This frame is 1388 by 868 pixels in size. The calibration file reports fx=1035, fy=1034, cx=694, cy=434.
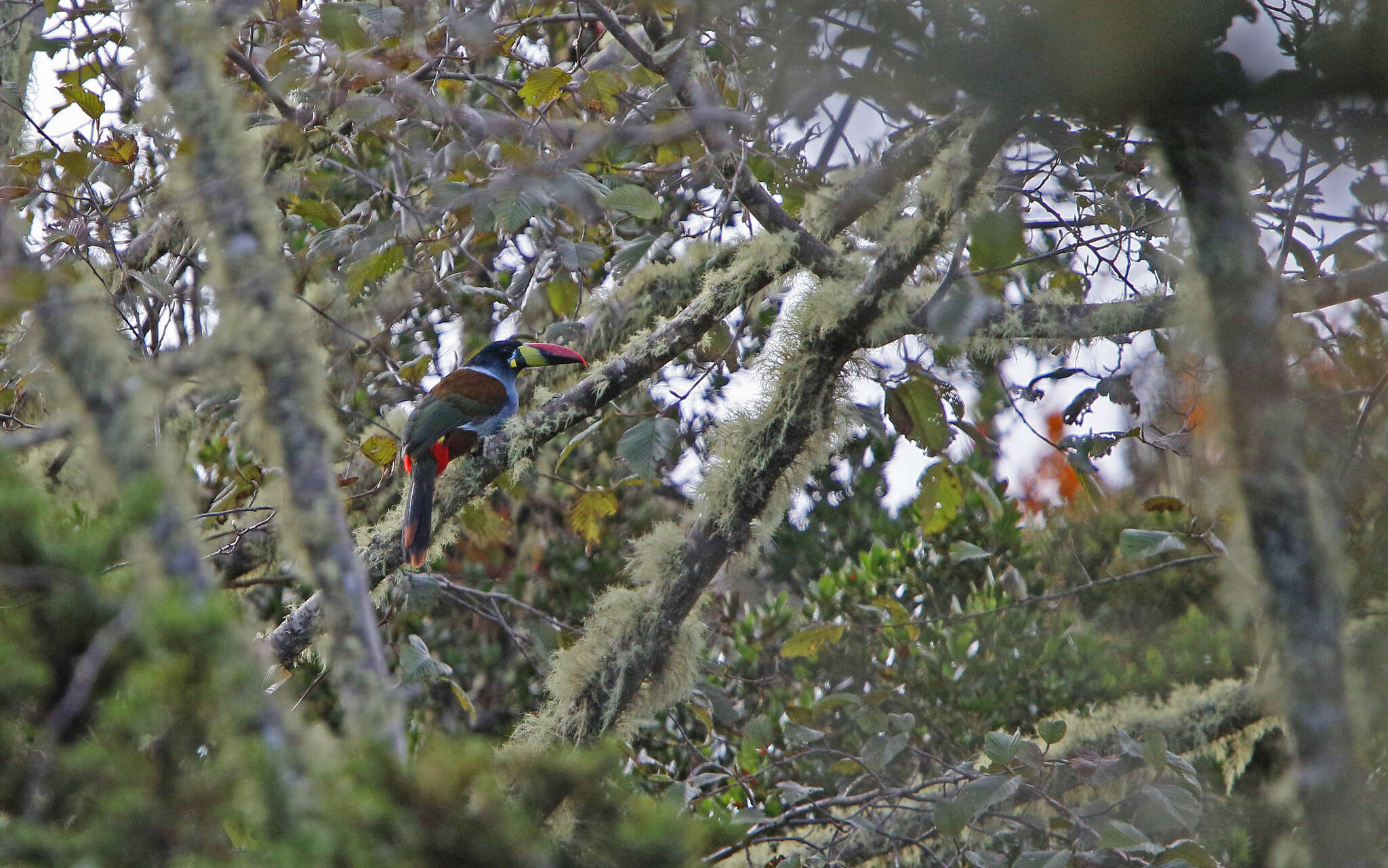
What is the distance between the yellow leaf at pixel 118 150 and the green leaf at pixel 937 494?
2.39 meters

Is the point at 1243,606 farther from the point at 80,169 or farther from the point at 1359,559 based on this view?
the point at 80,169

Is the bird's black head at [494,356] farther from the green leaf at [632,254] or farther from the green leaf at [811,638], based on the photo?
the green leaf at [811,638]

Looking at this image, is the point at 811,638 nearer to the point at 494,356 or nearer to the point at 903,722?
the point at 903,722

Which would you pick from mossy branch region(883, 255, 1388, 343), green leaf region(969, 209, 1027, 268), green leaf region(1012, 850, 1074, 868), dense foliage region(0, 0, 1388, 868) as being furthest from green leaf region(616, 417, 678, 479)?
green leaf region(1012, 850, 1074, 868)

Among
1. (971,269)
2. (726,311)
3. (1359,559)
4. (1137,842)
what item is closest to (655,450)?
(726,311)

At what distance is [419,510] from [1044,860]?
1842mm

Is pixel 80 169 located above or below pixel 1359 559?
above

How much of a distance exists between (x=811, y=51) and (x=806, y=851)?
2.56 m

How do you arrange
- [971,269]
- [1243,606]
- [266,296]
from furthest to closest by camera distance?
[971,269]
[1243,606]
[266,296]

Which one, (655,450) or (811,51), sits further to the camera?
(655,450)

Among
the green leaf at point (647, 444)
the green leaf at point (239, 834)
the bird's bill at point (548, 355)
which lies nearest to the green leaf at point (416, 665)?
the green leaf at point (647, 444)

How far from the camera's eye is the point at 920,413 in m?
2.57

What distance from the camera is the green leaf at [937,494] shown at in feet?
9.11

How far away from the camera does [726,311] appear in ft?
9.02
